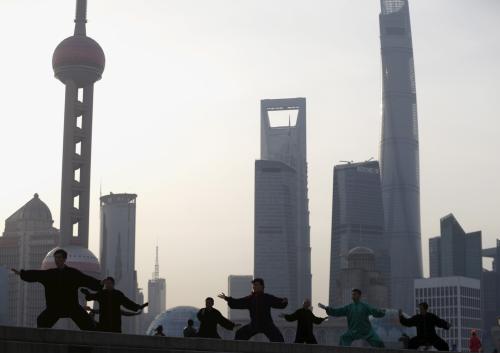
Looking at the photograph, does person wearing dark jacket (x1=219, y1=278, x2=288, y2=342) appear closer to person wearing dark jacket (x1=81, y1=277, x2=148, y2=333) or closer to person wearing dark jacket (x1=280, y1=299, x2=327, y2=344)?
person wearing dark jacket (x1=280, y1=299, x2=327, y2=344)

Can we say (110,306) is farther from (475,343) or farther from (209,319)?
(475,343)

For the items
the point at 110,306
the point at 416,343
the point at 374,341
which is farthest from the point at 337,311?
the point at 110,306

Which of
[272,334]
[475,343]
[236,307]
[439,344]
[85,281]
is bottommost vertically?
[475,343]

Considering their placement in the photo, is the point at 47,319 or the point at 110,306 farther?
the point at 110,306

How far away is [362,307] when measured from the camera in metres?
24.7

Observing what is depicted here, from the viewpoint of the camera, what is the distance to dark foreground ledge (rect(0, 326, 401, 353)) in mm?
17781

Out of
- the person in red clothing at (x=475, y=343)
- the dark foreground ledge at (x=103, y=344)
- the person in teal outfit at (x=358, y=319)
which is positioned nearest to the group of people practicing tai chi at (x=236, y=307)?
the person in teal outfit at (x=358, y=319)

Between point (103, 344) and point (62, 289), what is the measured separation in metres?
3.28

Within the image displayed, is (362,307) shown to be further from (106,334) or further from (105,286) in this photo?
(106,334)

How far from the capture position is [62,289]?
2150 cm

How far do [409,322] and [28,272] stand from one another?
325 inches

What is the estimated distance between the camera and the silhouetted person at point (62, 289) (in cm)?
2138

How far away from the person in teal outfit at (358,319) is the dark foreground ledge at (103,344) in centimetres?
460

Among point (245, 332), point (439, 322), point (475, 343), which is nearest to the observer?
point (245, 332)
